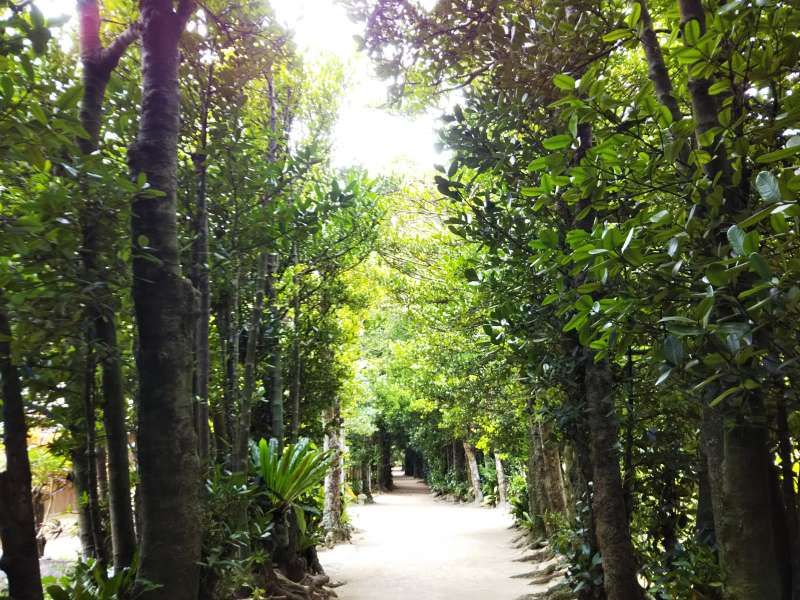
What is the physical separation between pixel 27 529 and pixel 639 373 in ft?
14.3

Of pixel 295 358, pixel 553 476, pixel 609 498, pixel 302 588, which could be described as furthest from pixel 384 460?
pixel 609 498

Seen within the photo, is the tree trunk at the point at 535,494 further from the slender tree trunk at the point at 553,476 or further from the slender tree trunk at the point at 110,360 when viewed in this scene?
the slender tree trunk at the point at 110,360

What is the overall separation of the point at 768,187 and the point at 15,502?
10.7 ft

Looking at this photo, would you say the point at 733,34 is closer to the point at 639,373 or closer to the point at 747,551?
the point at 747,551

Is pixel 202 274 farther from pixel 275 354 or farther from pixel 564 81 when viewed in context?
pixel 564 81

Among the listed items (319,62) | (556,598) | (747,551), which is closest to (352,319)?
(319,62)

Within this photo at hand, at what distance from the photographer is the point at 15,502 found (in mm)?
2520

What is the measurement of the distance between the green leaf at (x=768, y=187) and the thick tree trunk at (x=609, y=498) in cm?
272

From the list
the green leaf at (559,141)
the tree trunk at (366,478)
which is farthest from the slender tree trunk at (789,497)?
the tree trunk at (366,478)

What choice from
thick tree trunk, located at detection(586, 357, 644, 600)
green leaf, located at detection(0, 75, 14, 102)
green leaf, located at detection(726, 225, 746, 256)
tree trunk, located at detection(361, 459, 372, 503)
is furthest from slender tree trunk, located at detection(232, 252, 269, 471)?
tree trunk, located at detection(361, 459, 372, 503)

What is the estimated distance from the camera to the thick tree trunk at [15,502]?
98.0 inches

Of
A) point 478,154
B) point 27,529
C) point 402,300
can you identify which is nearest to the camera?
point 27,529

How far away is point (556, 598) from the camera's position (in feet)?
20.5

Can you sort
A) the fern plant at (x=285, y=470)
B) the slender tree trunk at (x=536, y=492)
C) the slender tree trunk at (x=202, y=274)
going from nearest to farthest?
the slender tree trunk at (x=202, y=274)
the fern plant at (x=285, y=470)
the slender tree trunk at (x=536, y=492)
